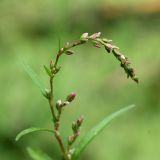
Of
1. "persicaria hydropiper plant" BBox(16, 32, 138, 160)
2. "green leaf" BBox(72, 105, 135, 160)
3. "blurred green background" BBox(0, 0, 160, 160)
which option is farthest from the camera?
"blurred green background" BBox(0, 0, 160, 160)

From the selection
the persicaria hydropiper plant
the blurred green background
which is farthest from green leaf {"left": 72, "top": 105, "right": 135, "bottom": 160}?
the blurred green background

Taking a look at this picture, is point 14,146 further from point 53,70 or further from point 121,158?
point 53,70

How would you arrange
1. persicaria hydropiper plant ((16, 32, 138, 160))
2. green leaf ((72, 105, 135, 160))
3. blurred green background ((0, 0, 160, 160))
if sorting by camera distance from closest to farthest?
persicaria hydropiper plant ((16, 32, 138, 160)), green leaf ((72, 105, 135, 160)), blurred green background ((0, 0, 160, 160))

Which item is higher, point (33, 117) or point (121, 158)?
point (33, 117)

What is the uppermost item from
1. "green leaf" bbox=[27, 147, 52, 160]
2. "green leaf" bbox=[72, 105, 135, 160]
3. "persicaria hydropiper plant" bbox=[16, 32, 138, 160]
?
"persicaria hydropiper plant" bbox=[16, 32, 138, 160]

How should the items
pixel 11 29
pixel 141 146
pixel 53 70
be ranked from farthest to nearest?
1. pixel 11 29
2. pixel 141 146
3. pixel 53 70

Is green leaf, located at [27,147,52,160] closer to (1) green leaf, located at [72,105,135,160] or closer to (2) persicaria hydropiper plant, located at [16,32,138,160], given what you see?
(2) persicaria hydropiper plant, located at [16,32,138,160]

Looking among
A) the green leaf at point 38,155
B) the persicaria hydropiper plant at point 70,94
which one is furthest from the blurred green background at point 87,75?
the persicaria hydropiper plant at point 70,94

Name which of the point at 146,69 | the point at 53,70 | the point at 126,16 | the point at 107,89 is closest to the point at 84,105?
the point at 107,89
